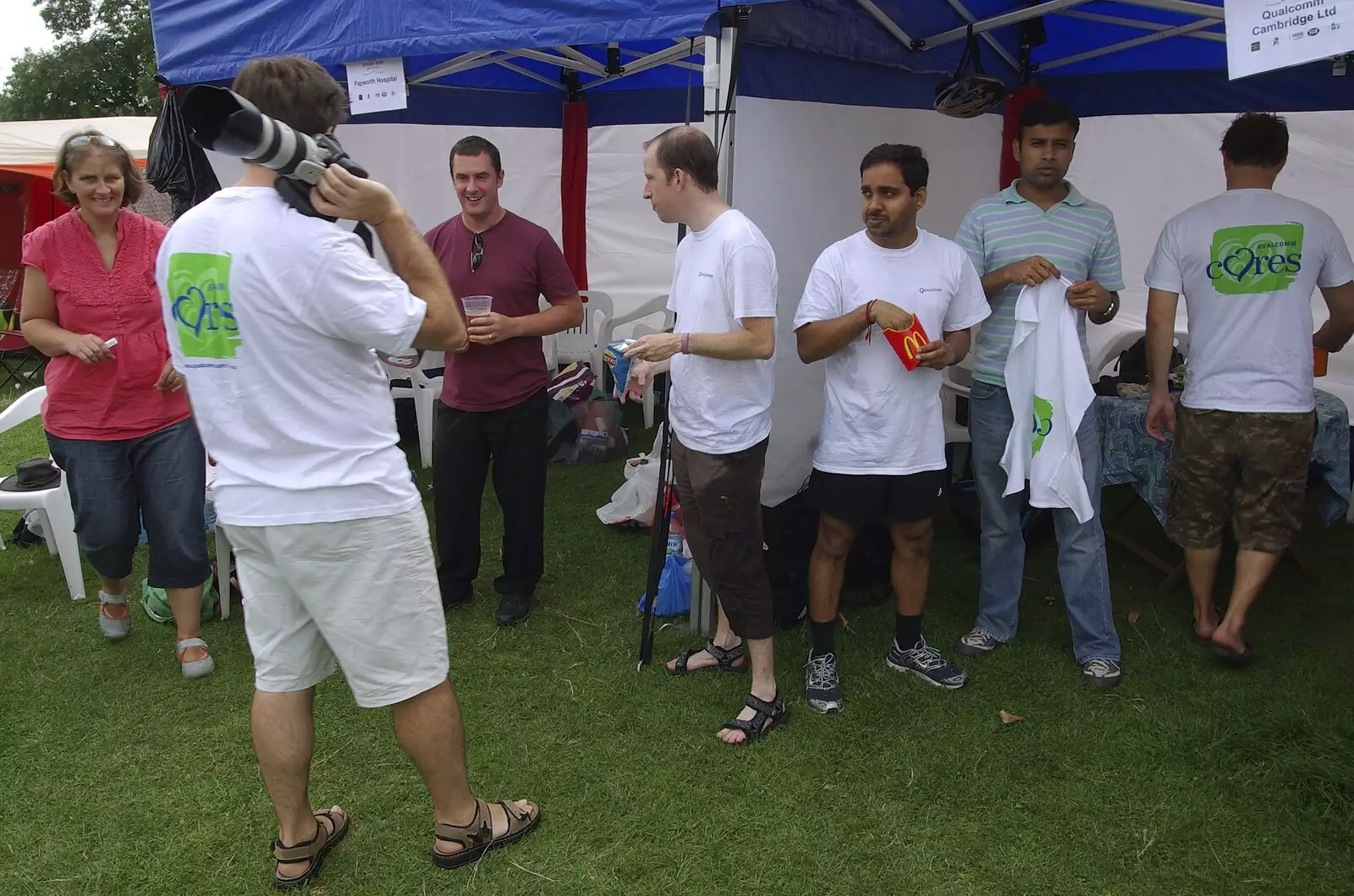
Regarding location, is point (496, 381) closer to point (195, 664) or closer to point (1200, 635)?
point (195, 664)

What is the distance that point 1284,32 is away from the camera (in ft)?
7.06

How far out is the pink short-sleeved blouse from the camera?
298 centimetres

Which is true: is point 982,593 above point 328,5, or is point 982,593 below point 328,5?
below

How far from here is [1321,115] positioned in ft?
15.3

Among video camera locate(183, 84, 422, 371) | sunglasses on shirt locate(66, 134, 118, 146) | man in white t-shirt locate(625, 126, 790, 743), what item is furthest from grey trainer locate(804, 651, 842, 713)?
sunglasses on shirt locate(66, 134, 118, 146)

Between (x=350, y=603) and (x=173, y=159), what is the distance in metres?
3.04

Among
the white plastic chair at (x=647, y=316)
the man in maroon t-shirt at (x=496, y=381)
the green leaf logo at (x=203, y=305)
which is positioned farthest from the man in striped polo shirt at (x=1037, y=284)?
the white plastic chair at (x=647, y=316)

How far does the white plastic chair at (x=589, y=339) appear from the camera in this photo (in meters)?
6.45

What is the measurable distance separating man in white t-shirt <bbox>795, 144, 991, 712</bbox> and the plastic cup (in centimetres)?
106

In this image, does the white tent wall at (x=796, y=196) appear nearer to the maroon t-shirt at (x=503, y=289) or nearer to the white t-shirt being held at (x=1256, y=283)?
Answer: the maroon t-shirt at (x=503, y=289)

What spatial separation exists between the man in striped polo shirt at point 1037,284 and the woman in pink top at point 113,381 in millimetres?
2544

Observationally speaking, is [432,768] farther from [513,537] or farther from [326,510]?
[513,537]

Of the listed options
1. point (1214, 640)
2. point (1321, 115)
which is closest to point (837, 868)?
point (1214, 640)

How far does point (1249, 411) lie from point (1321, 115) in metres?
2.63
